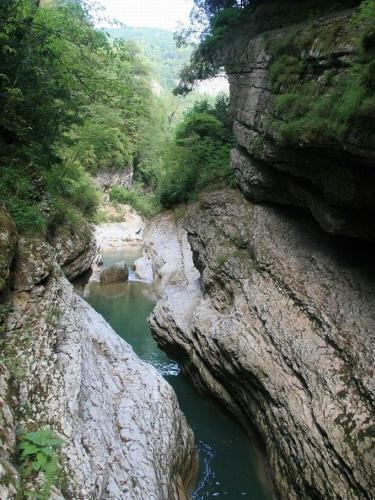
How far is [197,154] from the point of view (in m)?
16.9

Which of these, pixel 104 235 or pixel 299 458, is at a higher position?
pixel 299 458

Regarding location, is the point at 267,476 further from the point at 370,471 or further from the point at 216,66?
the point at 216,66

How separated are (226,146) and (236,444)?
36.3 feet

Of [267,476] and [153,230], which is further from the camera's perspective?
[153,230]

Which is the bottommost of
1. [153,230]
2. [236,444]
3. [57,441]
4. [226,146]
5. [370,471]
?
[236,444]

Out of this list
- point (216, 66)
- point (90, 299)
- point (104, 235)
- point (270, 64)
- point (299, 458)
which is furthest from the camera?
point (104, 235)

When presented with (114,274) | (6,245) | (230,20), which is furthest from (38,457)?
(114,274)

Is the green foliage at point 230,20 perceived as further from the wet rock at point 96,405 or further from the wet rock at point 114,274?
the wet rock at point 114,274

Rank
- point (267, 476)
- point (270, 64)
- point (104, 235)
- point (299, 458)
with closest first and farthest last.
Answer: point (299, 458), point (267, 476), point (270, 64), point (104, 235)

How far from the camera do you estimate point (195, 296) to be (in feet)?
43.4

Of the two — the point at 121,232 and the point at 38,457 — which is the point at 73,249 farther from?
the point at 121,232

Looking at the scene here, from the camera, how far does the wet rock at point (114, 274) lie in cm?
2402

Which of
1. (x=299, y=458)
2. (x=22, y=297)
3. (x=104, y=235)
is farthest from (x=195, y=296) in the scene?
(x=104, y=235)

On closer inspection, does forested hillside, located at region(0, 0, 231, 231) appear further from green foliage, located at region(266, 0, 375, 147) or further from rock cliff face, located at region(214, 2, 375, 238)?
green foliage, located at region(266, 0, 375, 147)
